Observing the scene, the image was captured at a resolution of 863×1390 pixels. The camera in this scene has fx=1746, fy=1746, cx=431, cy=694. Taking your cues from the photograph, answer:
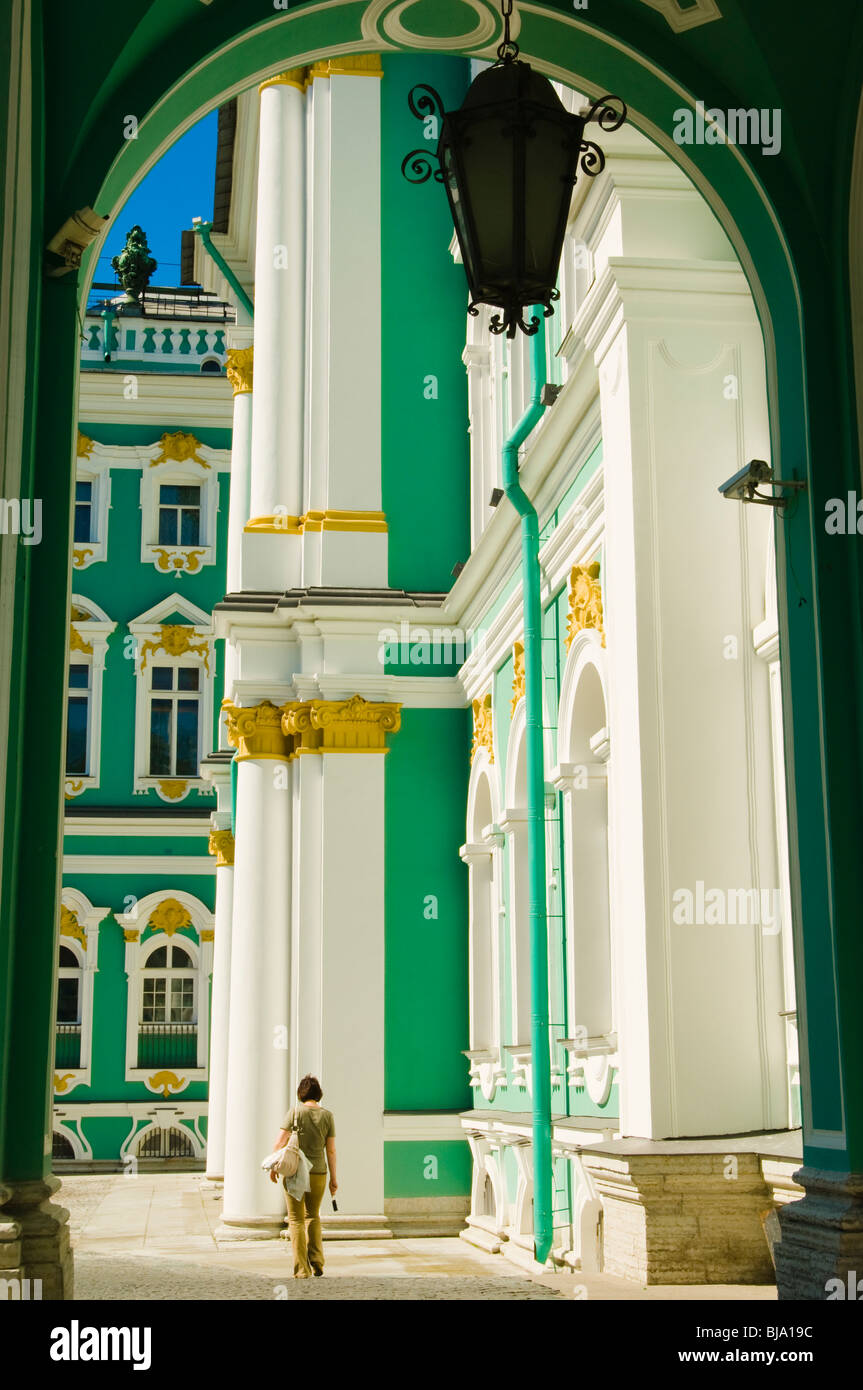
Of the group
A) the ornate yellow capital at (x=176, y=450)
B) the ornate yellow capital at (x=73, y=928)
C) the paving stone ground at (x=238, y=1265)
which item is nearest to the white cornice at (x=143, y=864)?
the ornate yellow capital at (x=73, y=928)

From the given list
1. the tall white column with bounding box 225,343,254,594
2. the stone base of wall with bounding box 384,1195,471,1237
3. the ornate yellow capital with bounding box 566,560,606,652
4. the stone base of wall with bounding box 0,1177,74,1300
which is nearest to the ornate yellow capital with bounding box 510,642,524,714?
the ornate yellow capital with bounding box 566,560,606,652

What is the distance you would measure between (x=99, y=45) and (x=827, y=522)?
10.1 ft

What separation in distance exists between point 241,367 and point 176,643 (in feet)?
28.2

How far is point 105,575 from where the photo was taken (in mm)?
31844

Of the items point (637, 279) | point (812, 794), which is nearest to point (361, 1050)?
point (637, 279)

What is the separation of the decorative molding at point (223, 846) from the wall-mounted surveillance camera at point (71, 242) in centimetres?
1835

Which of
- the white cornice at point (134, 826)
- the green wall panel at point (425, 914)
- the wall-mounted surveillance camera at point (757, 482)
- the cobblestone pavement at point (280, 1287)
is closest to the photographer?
the wall-mounted surveillance camera at point (757, 482)

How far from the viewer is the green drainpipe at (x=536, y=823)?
39.8 feet

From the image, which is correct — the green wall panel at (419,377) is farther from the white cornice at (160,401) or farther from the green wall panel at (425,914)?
the white cornice at (160,401)

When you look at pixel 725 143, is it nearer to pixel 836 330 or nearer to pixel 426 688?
pixel 836 330

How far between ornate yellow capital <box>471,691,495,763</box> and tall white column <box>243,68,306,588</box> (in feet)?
8.79

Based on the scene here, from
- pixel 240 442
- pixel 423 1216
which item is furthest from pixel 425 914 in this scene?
pixel 240 442

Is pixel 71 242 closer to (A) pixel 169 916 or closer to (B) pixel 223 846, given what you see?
(B) pixel 223 846

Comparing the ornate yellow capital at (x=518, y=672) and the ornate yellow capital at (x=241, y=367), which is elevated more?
the ornate yellow capital at (x=241, y=367)
